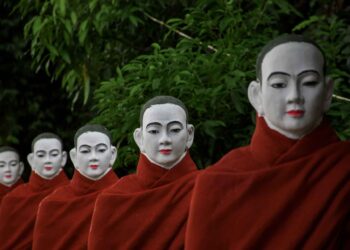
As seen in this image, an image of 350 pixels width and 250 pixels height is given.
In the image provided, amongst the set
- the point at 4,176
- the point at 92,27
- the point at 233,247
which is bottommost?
the point at 233,247

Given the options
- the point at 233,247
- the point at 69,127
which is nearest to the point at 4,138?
the point at 69,127

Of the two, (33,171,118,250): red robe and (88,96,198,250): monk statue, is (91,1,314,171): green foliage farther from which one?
(88,96,198,250): monk statue

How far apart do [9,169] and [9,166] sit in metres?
0.02

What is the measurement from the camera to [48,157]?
5.44 meters

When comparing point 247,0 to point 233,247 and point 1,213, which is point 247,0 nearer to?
point 1,213

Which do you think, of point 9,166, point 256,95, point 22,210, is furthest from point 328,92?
point 9,166

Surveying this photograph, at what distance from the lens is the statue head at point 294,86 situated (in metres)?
2.84

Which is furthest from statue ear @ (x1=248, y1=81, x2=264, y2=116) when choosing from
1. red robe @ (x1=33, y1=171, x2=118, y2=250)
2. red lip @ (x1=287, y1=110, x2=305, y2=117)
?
red robe @ (x1=33, y1=171, x2=118, y2=250)

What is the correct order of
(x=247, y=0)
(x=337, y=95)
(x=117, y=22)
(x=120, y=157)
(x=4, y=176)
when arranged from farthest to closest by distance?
(x=4, y=176)
(x=117, y=22)
(x=247, y=0)
(x=120, y=157)
(x=337, y=95)

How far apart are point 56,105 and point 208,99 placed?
4239 millimetres

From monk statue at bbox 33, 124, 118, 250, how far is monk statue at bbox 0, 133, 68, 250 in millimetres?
402

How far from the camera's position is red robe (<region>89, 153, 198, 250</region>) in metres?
3.61

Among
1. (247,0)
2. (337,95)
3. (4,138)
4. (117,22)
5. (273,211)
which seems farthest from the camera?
(4,138)

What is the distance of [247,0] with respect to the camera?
532 centimetres
